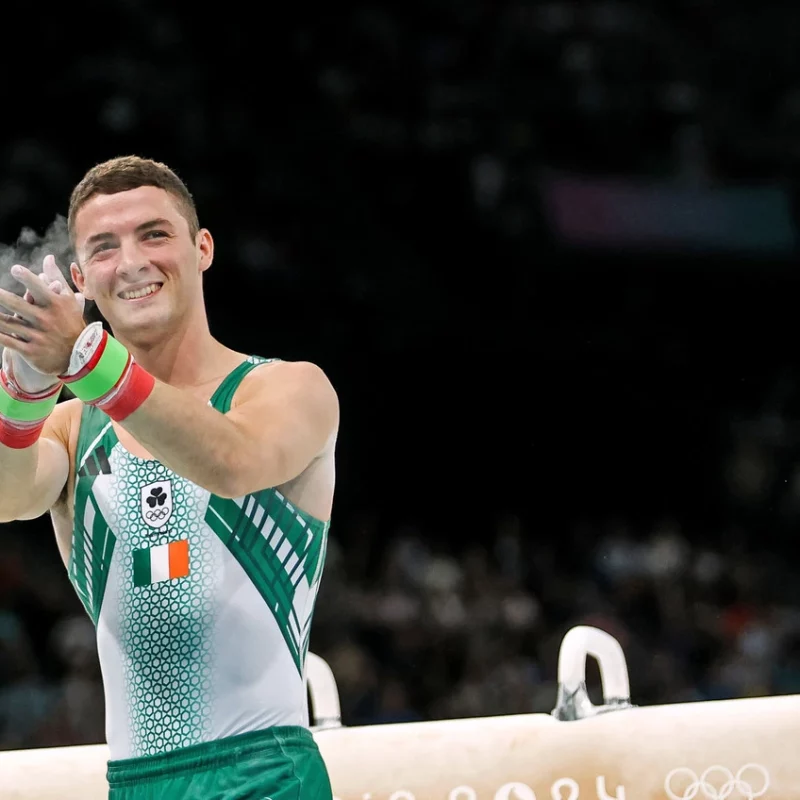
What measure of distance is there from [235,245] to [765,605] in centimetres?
454

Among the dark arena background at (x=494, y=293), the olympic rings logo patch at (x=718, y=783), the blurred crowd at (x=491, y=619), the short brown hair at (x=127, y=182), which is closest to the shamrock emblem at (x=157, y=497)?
the short brown hair at (x=127, y=182)

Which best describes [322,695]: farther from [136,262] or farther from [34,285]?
[34,285]

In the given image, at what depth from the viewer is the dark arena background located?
8328 mm

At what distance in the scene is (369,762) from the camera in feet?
12.5

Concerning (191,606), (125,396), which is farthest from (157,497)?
(125,396)

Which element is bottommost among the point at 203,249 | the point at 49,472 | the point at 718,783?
the point at 718,783

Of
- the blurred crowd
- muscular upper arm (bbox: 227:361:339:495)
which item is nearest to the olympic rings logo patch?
muscular upper arm (bbox: 227:361:339:495)

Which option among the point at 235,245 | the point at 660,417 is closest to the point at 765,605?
the point at 660,417


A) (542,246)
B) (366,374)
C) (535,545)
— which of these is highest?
(542,246)

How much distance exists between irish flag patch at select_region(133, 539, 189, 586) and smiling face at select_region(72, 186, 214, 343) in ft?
1.60

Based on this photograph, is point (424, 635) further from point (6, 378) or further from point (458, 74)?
point (6, 378)

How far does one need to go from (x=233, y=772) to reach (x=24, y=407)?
85cm

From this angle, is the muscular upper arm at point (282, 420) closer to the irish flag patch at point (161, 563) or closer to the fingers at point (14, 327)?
the irish flag patch at point (161, 563)

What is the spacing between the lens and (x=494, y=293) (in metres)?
9.39
